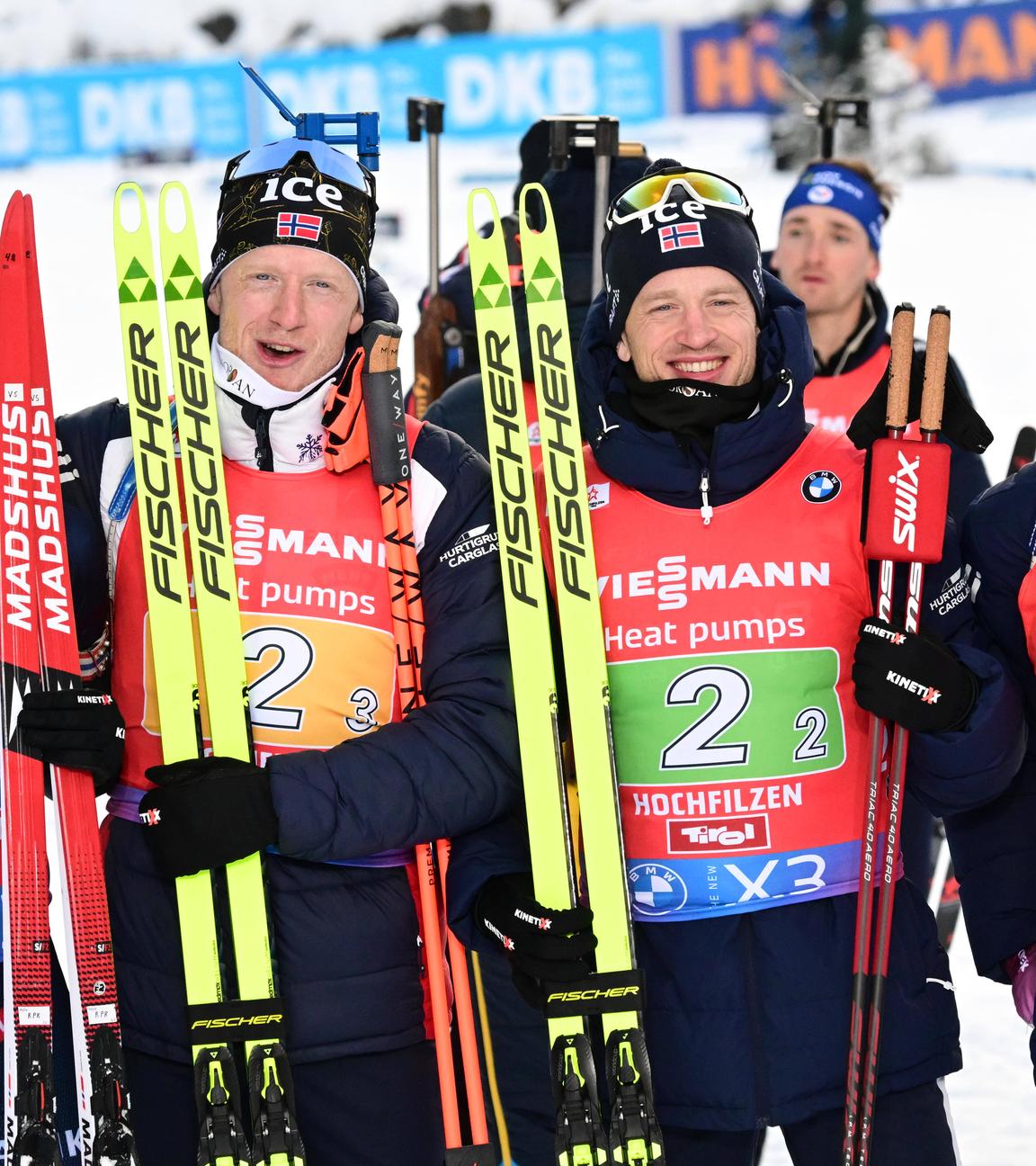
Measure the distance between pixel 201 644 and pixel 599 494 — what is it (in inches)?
22.7

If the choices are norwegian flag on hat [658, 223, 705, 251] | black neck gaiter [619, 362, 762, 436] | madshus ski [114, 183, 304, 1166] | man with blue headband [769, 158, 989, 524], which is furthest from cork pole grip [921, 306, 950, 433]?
man with blue headband [769, 158, 989, 524]

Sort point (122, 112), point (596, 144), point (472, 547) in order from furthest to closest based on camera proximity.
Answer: point (122, 112) < point (596, 144) < point (472, 547)

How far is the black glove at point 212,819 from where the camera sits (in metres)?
2.05

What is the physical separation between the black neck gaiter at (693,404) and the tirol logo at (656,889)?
1.91 feet

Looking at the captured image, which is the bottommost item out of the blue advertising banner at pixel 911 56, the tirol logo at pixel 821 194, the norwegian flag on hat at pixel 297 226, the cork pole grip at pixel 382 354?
the cork pole grip at pixel 382 354

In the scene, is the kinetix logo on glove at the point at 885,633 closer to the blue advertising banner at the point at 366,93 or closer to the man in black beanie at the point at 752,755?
the man in black beanie at the point at 752,755

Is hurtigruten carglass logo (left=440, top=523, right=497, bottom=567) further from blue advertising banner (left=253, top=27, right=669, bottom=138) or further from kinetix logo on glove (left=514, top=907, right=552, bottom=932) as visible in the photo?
blue advertising banner (left=253, top=27, right=669, bottom=138)

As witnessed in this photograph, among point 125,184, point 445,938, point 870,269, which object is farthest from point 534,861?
point 870,269

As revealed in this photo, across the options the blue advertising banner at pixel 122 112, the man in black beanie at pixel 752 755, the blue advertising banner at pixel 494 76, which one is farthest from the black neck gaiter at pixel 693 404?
the blue advertising banner at pixel 122 112

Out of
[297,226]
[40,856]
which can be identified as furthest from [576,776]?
[297,226]

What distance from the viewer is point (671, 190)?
93.2 inches

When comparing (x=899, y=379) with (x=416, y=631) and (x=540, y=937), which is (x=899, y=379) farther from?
(x=540, y=937)

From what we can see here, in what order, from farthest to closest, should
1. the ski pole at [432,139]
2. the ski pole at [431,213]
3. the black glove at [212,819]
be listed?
the ski pole at [432,139] → the ski pole at [431,213] → the black glove at [212,819]

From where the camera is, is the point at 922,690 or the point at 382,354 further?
the point at 382,354
